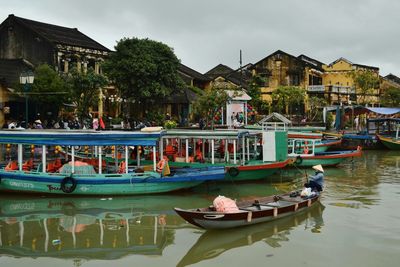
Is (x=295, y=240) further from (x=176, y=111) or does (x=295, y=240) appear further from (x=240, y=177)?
(x=176, y=111)

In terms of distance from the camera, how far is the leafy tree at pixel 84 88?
1112 inches

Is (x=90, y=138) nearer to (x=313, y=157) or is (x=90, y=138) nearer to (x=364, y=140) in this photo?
(x=313, y=157)

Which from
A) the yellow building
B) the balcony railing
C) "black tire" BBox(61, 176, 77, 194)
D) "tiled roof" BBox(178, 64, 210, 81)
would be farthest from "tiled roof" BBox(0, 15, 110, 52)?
the yellow building

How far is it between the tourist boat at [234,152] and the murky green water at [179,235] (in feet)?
4.40

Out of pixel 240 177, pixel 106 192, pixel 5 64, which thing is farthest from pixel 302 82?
pixel 106 192

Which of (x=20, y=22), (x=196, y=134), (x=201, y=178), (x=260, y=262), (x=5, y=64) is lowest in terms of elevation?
(x=260, y=262)

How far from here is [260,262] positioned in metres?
9.91

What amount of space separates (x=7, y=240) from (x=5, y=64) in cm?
2352

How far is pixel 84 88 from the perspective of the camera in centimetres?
2872

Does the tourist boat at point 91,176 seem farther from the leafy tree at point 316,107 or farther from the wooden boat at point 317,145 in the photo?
the leafy tree at point 316,107

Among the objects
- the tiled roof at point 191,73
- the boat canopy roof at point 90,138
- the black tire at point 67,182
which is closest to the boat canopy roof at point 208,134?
the boat canopy roof at point 90,138

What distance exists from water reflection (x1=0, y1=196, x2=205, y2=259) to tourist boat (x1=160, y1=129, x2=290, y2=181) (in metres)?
2.88

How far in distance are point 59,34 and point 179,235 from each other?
94.8 ft

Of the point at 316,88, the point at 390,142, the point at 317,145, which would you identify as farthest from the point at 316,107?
the point at 317,145
